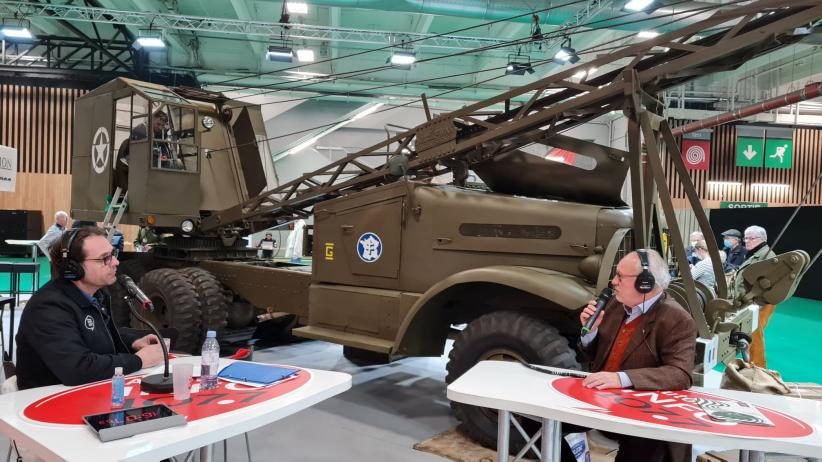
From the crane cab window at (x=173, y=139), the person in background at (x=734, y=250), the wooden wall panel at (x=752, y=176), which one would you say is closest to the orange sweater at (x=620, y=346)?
the crane cab window at (x=173, y=139)

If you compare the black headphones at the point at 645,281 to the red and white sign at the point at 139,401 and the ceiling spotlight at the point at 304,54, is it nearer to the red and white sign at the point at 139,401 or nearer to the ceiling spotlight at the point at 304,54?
the red and white sign at the point at 139,401

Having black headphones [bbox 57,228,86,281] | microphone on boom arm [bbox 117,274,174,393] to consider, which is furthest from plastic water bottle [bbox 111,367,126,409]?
black headphones [bbox 57,228,86,281]

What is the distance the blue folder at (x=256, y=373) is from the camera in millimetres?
2707

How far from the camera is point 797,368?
7.15m

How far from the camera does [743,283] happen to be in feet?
16.0

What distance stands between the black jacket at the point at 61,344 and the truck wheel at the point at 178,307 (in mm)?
3348

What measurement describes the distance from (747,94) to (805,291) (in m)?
5.66

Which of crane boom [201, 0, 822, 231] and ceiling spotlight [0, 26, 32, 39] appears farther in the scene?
ceiling spotlight [0, 26, 32, 39]

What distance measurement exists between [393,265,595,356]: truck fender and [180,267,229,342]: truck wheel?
2.47 metres

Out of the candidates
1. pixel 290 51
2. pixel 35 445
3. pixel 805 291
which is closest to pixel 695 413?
pixel 35 445

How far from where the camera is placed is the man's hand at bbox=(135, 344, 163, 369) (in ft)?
9.50

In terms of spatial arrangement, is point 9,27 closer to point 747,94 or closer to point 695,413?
point 695,413

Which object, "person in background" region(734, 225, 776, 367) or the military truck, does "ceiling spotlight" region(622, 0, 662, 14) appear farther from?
the military truck

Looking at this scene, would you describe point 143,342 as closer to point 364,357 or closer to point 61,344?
point 61,344
